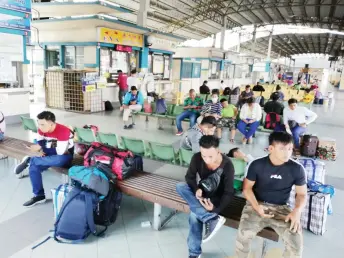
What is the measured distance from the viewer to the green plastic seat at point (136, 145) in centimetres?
481

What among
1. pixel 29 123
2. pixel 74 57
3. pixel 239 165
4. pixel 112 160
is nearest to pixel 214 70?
pixel 74 57

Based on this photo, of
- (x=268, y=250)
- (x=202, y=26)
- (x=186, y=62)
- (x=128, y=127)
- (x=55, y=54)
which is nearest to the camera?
(x=268, y=250)

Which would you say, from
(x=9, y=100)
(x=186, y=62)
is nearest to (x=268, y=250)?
(x=9, y=100)

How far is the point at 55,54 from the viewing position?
1317 centimetres

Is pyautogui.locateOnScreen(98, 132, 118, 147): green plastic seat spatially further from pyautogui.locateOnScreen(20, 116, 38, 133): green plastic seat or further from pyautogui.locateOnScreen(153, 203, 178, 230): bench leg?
pyautogui.locateOnScreen(153, 203, 178, 230): bench leg

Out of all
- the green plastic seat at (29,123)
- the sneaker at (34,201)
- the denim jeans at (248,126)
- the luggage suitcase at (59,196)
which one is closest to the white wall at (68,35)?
the green plastic seat at (29,123)

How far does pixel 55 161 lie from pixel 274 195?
2.67m

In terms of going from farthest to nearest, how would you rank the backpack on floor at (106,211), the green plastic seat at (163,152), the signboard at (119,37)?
1. the signboard at (119,37)
2. the green plastic seat at (163,152)
3. the backpack on floor at (106,211)

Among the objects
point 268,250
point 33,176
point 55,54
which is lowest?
point 268,250

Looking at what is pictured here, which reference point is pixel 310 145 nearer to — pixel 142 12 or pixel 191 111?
pixel 191 111

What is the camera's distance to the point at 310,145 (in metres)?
6.39

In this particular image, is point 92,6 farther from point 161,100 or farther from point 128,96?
point 161,100

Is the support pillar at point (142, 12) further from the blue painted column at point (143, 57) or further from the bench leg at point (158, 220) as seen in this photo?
the bench leg at point (158, 220)

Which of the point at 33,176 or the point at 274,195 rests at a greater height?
the point at 274,195
